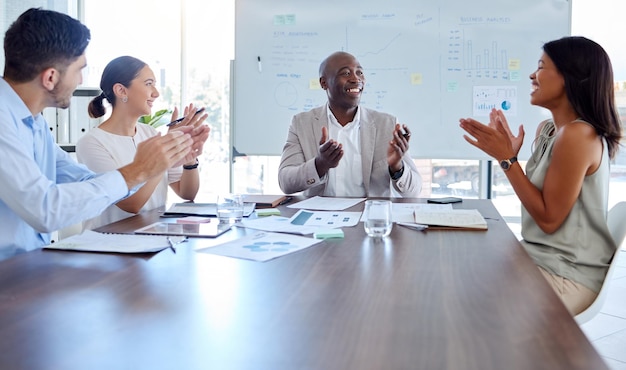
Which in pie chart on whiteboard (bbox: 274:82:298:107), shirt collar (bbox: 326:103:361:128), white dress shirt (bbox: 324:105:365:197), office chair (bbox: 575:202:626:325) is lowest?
office chair (bbox: 575:202:626:325)

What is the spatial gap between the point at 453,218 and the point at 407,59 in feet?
7.74

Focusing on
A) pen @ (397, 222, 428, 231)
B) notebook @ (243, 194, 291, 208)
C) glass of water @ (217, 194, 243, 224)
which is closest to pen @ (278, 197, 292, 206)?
notebook @ (243, 194, 291, 208)

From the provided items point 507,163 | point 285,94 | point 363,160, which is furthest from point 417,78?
point 507,163

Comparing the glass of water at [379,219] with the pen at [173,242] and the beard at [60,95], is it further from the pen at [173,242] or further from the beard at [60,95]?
the beard at [60,95]

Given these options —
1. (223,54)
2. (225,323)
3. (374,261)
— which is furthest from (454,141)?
(225,323)

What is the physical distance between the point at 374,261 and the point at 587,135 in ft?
2.78

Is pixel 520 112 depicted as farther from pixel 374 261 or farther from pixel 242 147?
pixel 374 261

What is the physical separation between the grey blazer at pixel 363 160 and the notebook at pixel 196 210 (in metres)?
0.53

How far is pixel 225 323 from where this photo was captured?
87 centimetres

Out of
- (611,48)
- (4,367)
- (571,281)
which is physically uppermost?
(611,48)

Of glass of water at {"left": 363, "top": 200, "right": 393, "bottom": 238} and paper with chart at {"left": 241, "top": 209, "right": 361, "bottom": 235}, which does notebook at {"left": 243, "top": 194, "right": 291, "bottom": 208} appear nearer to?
paper with chart at {"left": 241, "top": 209, "right": 361, "bottom": 235}

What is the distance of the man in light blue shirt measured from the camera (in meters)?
1.38

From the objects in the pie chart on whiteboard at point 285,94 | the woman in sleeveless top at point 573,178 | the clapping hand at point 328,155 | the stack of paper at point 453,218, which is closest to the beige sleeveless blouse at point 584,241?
the woman in sleeveless top at point 573,178

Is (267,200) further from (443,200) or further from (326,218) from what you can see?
(443,200)
